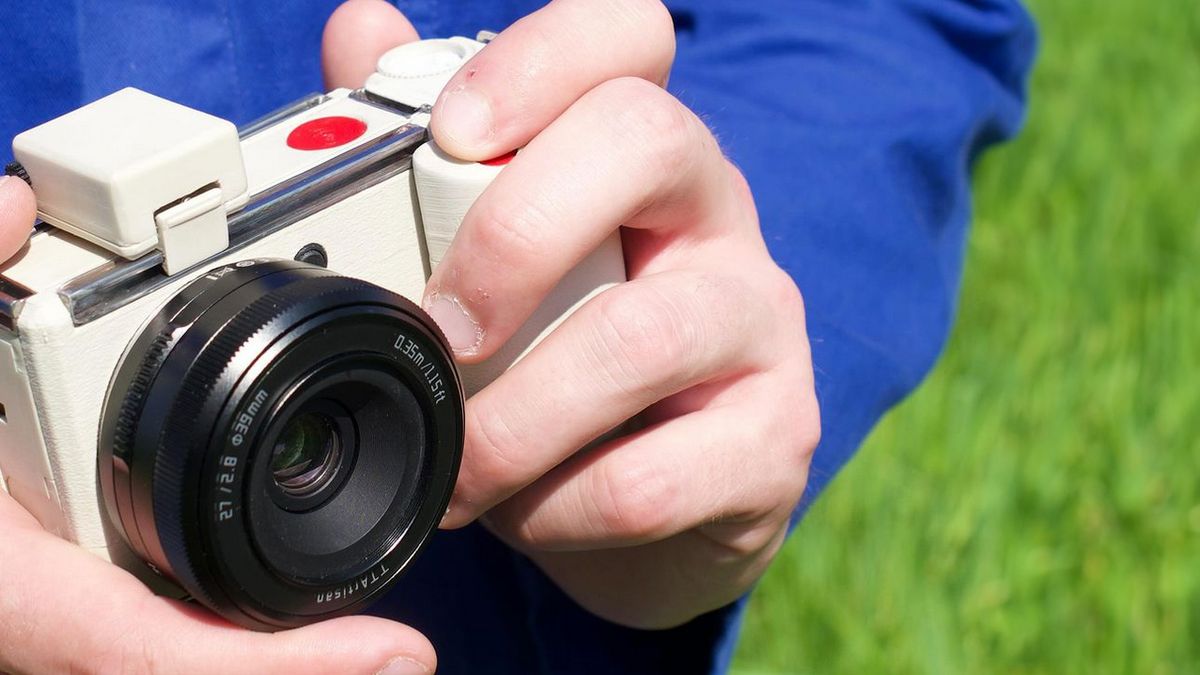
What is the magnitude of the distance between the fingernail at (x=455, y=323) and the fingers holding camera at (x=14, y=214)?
0.26m

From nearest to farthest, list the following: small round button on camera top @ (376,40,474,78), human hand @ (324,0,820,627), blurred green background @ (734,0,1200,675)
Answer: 1. human hand @ (324,0,820,627)
2. small round button on camera top @ (376,40,474,78)
3. blurred green background @ (734,0,1200,675)

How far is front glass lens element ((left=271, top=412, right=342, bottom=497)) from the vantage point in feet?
3.17

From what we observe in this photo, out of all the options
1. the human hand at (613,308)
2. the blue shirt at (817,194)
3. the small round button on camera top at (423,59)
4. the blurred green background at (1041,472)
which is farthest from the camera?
the blurred green background at (1041,472)

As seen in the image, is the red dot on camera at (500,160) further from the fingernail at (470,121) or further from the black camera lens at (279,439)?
the black camera lens at (279,439)

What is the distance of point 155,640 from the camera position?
2.79 feet

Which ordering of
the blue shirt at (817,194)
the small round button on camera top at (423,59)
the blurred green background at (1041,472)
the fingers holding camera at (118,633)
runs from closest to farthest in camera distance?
1. the fingers holding camera at (118,633)
2. the small round button on camera top at (423,59)
3. the blue shirt at (817,194)
4. the blurred green background at (1041,472)

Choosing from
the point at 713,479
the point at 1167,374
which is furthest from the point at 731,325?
the point at 1167,374

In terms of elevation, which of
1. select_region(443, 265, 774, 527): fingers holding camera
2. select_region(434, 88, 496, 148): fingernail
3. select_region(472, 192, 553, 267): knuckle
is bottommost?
select_region(443, 265, 774, 527): fingers holding camera

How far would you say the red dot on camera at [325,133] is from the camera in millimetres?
998

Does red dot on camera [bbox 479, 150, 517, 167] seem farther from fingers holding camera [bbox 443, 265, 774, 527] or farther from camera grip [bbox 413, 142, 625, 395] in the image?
fingers holding camera [bbox 443, 265, 774, 527]

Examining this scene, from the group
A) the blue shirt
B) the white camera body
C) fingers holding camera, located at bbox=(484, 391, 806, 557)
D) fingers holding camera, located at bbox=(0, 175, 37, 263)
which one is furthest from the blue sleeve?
fingers holding camera, located at bbox=(0, 175, 37, 263)

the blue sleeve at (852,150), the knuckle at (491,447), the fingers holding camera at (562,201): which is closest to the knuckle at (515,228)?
the fingers holding camera at (562,201)

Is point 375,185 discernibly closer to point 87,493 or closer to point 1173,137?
point 87,493

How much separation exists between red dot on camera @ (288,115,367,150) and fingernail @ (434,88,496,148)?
81 mm
